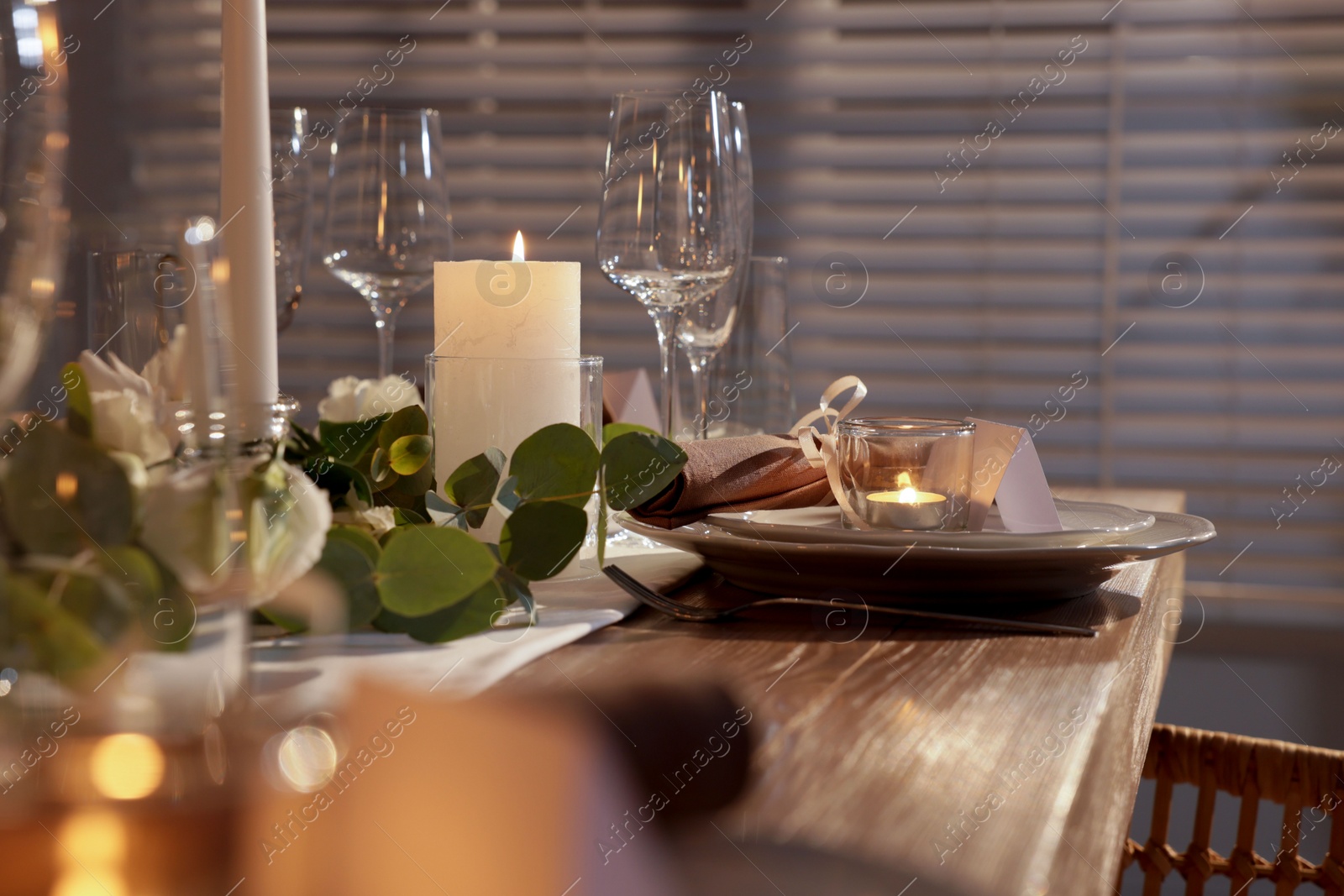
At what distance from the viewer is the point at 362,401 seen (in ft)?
2.09

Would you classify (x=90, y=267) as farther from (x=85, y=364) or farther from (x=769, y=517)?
(x=769, y=517)

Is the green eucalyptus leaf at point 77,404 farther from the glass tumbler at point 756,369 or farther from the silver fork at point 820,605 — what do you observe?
the glass tumbler at point 756,369

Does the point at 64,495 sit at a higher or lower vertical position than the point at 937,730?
higher

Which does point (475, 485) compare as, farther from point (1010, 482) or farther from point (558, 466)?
point (1010, 482)

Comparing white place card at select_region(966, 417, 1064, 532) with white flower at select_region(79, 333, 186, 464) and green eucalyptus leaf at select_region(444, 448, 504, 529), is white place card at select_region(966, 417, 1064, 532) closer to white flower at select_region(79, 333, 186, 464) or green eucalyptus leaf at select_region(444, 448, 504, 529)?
green eucalyptus leaf at select_region(444, 448, 504, 529)

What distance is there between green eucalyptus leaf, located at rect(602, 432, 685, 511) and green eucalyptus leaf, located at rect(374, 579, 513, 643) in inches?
4.3

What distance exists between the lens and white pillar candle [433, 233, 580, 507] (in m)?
0.61

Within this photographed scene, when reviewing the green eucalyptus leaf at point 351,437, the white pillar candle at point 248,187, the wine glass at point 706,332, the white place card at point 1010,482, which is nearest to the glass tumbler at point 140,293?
the white pillar candle at point 248,187

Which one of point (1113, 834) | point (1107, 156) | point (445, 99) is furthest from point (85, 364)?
point (445, 99)

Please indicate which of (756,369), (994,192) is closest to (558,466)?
(756,369)

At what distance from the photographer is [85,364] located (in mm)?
229

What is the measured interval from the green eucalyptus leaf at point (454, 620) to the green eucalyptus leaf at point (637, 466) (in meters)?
0.11

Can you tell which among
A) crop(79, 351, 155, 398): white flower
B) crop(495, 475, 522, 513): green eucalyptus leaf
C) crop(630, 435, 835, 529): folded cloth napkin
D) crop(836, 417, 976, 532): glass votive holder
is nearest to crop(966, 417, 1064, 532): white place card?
crop(836, 417, 976, 532): glass votive holder

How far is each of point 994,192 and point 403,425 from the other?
151cm
